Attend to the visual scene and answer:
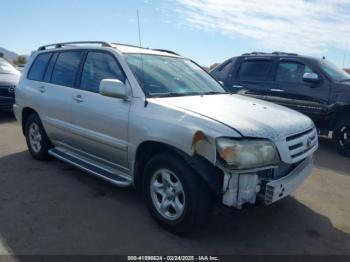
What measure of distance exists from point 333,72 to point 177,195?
18.0 feet

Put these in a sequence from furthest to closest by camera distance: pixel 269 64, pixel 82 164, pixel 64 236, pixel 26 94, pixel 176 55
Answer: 1. pixel 269 64
2. pixel 26 94
3. pixel 176 55
4. pixel 82 164
5. pixel 64 236

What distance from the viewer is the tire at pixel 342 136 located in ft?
22.9

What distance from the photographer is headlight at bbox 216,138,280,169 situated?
9.99 feet

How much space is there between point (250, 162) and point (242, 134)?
242 mm

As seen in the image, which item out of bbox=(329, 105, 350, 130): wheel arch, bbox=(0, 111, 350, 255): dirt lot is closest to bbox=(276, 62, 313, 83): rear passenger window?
bbox=(329, 105, 350, 130): wheel arch

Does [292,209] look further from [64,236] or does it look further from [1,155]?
[1,155]

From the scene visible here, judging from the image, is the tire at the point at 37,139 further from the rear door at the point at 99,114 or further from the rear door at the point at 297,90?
the rear door at the point at 297,90

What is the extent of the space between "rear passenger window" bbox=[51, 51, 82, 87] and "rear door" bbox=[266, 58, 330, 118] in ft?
14.5

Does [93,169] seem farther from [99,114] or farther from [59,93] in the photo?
[59,93]

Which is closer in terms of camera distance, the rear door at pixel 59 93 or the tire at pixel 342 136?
the rear door at pixel 59 93

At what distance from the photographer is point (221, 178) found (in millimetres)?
3188

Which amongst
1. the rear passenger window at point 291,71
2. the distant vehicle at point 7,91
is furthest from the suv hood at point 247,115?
the distant vehicle at point 7,91

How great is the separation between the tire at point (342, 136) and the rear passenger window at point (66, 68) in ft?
16.2

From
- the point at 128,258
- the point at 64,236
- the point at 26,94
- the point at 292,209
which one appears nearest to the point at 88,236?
the point at 64,236
